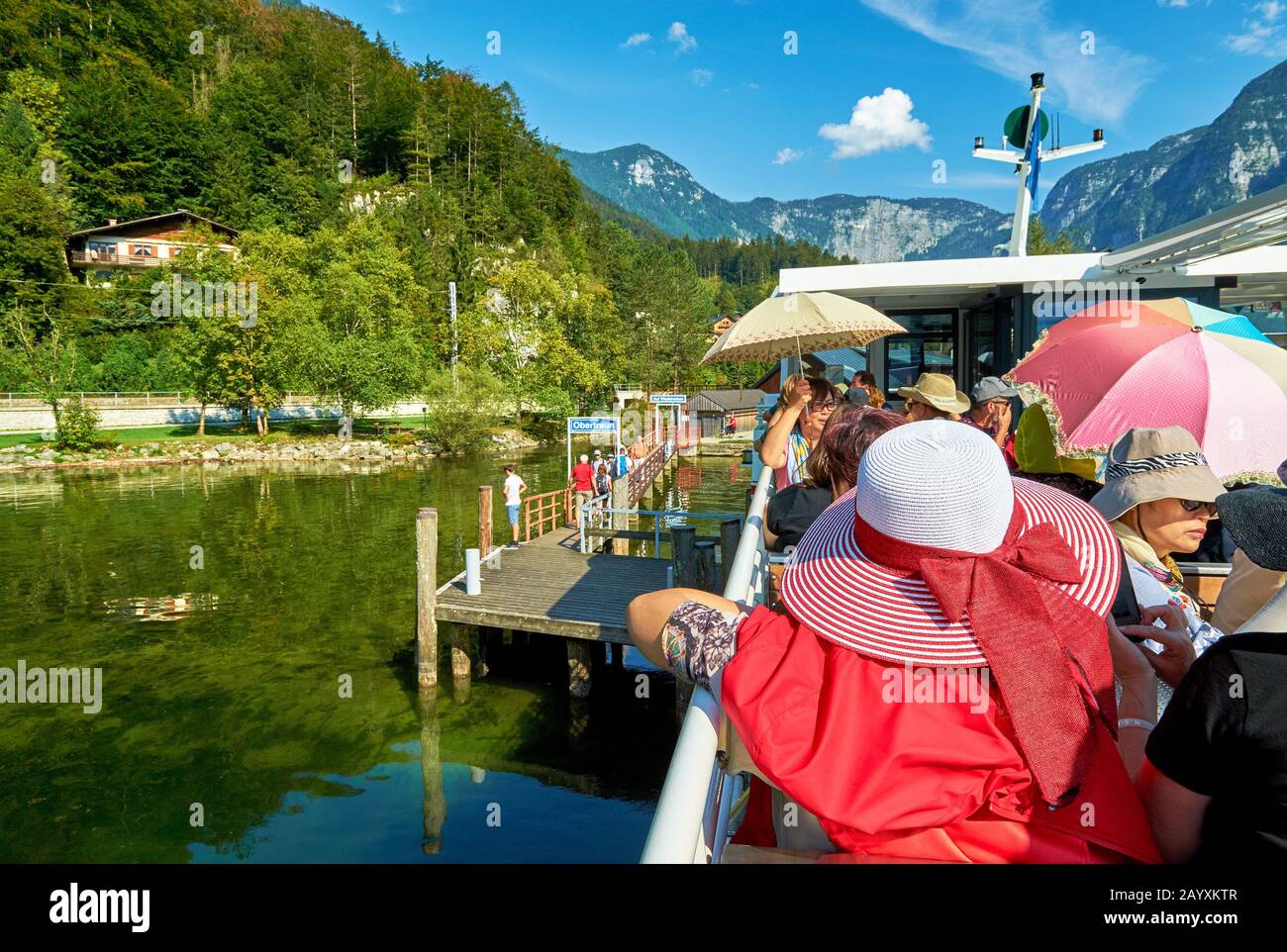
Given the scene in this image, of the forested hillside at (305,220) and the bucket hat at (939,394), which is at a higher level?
the forested hillside at (305,220)

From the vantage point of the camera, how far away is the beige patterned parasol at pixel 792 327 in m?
6.71

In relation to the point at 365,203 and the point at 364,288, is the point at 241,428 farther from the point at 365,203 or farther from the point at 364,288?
the point at 365,203

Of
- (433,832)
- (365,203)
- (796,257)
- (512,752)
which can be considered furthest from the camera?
(796,257)

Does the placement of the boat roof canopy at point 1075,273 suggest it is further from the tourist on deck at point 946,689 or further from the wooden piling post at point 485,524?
the tourist on deck at point 946,689

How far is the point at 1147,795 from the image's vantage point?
146 centimetres

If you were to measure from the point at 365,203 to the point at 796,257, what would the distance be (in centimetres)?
9289

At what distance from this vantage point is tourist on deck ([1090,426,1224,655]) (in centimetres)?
276

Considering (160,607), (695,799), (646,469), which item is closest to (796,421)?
(695,799)

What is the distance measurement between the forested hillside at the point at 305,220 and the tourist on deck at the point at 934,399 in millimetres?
42917

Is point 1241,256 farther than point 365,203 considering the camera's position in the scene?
No

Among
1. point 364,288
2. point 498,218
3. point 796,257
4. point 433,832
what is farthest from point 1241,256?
point 796,257

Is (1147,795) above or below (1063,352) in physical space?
below

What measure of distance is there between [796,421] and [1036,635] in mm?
3636

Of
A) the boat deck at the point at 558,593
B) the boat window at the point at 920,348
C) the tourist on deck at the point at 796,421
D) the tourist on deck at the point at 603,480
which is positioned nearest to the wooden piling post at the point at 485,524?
the boat deck at the point at 558,593
